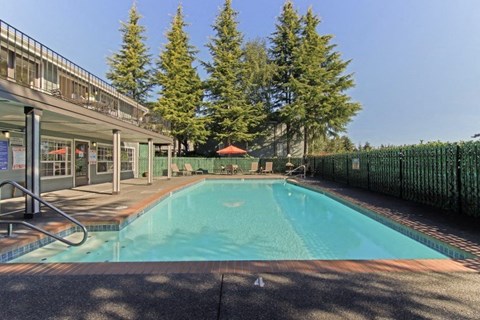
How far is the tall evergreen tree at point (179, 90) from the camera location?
23906 mm

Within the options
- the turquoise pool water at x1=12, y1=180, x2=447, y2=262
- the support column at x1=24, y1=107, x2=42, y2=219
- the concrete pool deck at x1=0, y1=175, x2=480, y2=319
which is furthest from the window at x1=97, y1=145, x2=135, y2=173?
the concrete pool deck at x1=0, y1=175, x2=480, y2=319

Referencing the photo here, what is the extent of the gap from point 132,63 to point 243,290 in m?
27.0

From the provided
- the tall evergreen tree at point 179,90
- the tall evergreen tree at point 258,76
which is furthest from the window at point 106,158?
the tall evergreen tree at point 258,76

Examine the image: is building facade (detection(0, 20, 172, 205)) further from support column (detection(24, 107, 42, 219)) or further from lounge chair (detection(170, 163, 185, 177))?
lounge chair (detection(170, 163, 185, 177))

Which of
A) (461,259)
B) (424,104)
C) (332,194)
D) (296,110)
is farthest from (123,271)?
(424,104)

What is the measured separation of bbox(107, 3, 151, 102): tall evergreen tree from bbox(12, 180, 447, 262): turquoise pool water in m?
19.8

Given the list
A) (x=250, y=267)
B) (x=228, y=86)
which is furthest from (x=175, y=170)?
(x=250, y=267)

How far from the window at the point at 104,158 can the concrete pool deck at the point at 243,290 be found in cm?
1138

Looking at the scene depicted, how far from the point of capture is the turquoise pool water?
5.18 metres

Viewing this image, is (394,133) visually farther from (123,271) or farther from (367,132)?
(123,271)

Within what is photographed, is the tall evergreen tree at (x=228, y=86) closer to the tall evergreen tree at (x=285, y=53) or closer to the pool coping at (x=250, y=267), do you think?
the tall evergreen tree at (x=285, y=53)

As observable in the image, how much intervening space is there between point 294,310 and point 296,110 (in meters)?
21.6

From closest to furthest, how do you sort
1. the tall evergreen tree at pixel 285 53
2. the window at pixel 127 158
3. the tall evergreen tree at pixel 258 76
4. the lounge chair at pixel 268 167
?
the window at pixel 127 158 < the lounge chair at pixel 268 167 < the tall evergreen tree at pixel 285 53 < the tall evergreen tree at pixel 258 76

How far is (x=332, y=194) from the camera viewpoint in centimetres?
1087
